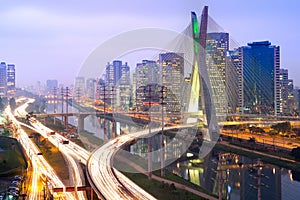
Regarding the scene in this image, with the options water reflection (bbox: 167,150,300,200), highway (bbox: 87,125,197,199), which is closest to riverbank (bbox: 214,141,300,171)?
water reflection (bbox: 167,150,300,200)

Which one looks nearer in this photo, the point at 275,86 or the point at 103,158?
the point at 103,158

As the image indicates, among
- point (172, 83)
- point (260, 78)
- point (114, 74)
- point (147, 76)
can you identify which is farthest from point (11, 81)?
point (172, 83)

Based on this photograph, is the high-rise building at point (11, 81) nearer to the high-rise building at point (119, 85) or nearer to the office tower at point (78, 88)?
the office tower at point (78, 88)

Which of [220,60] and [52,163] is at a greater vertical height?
[220,60]

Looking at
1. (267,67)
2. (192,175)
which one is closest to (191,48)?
(192,175)

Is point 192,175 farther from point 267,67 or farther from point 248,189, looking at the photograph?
point 267,67

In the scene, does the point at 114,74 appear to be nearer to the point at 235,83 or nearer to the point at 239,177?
the point at 235,83

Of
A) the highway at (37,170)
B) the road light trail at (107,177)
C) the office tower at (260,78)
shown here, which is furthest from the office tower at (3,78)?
the road light trail at (107,177)
